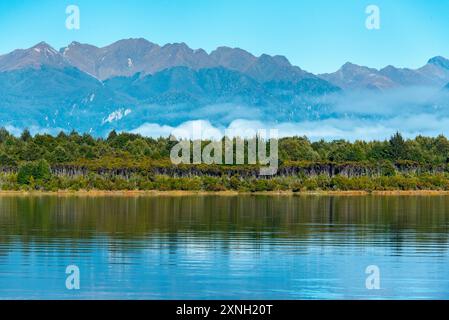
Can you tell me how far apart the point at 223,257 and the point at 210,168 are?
389ft

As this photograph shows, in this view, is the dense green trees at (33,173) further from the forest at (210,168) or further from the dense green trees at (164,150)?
the dense green trees at (164,150)

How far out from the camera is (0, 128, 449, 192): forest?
143 metres

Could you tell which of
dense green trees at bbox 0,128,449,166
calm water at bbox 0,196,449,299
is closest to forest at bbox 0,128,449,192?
dense green trees at bbox 0,128,449,166

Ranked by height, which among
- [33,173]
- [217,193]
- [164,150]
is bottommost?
[217,193]

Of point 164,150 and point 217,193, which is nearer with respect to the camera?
point 217,193

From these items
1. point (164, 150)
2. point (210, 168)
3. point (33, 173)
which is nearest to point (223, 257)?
point (33, 173)

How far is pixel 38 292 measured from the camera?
31625 millimetres

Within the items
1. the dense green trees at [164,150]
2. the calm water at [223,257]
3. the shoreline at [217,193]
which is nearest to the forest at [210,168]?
the dense green trees at [164,150]

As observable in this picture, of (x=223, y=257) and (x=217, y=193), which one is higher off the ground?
(x=217, y=193)

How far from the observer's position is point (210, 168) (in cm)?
15912

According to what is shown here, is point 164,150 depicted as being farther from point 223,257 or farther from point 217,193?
point 223,257

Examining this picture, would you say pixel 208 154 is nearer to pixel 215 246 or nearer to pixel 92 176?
pixel 92 176

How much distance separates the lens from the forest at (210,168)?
14338 cm

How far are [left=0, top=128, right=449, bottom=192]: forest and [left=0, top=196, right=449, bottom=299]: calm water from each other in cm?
7794
